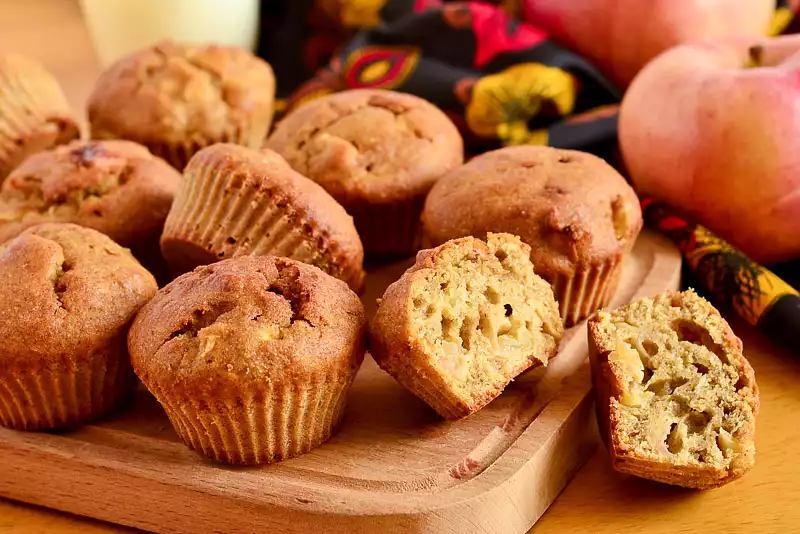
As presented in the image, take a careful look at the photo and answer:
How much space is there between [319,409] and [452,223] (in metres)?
0.65

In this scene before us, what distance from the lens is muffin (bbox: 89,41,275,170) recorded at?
119 inches

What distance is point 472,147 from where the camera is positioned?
3.45 meters

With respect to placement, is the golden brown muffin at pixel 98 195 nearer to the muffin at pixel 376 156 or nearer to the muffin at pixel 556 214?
the muffin at pixel 376 156

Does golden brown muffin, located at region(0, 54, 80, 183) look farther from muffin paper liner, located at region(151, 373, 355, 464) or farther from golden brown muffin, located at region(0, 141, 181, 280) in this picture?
muffin paper liner, located at region(151, 373, 355, 464)

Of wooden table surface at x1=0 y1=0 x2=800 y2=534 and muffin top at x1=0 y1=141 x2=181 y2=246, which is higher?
muffin top at x1=0 y1=141 x2=181 y2=246

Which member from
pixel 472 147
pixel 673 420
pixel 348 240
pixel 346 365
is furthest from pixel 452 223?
pixel 472 147

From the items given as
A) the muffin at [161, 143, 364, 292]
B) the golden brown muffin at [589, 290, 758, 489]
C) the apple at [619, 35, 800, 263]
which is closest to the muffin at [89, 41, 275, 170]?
the muffin at [161, 143, 364, 292]

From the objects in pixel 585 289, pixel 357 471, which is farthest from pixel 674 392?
pixel 357 471

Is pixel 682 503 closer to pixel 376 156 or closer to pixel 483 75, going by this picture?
pixel 376 156

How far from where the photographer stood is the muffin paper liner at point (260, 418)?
1.85 meters

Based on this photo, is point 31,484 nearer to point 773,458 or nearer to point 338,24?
point 773,458

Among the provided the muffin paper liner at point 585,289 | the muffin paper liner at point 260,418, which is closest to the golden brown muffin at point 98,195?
the muffin paper liner at point 260,418

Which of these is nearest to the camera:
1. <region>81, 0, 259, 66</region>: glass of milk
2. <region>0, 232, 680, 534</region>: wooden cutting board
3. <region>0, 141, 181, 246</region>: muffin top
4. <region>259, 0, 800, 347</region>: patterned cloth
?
<region>0, 232, 680, 534</region>: wooden cutting board

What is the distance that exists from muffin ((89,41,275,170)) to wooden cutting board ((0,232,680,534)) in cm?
111
